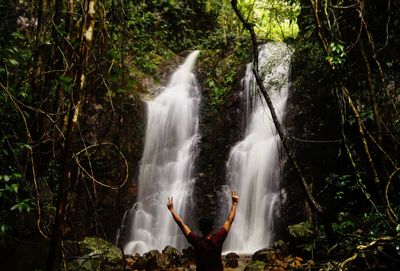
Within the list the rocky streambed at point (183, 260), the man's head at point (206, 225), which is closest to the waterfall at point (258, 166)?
the rocky streambed at point (183, 260)

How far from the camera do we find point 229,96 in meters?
12.9

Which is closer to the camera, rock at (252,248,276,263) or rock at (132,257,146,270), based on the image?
rock at (252,248,276,263)

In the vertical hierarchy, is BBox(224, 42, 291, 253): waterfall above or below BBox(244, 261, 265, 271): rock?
above

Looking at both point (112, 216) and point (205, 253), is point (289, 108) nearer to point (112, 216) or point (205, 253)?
point (112, 216)

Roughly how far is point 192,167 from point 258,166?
7.65ft

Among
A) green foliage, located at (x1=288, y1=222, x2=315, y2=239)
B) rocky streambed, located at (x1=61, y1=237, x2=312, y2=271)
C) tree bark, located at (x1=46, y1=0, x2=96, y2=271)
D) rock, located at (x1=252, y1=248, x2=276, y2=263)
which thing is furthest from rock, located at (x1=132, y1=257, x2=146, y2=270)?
tree bark, located at (x1=46, y1=0, x2=96, y2=271)

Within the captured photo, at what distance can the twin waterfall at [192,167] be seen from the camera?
9852mm

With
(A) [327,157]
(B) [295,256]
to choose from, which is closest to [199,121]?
(A) [327,157]

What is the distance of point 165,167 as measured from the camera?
39.3ft

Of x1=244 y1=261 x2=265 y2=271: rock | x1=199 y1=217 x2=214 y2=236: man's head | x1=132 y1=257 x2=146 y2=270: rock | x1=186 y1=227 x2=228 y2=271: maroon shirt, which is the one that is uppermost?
x1=199 y1=217 x2=214 y2=236: man's head

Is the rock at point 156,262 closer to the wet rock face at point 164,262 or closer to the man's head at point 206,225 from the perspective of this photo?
the wet rock face at point 164,262

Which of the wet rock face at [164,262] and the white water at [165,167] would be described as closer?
the wet rock face at [164,262]

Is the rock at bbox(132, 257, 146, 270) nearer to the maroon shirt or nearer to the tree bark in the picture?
the maroon shirt

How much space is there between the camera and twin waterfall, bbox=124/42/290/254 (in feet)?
32.3
